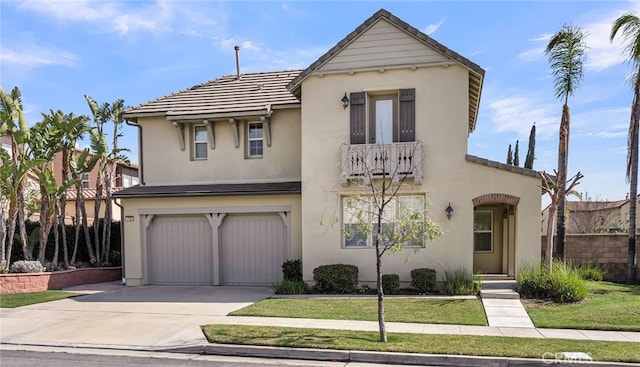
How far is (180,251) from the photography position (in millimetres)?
14477

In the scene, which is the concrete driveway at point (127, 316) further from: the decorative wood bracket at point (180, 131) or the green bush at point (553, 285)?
the green bush at point (553, 285)

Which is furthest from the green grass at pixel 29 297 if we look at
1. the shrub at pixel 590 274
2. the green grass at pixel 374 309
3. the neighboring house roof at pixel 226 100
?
the shrub at pixel 590 274

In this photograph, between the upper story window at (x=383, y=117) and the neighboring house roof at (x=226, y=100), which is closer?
the upper story window at (x=383, y=117)

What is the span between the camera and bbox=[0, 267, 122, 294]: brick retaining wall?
12.9 m

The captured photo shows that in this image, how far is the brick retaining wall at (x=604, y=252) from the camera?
50.2ft

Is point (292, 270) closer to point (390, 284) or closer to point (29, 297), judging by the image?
point (390, 284)

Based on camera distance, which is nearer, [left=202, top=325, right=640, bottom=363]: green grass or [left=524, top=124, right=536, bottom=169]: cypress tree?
[left=202, top=325, right=640, bottom=363]: green grass

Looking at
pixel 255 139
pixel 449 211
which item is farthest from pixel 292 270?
pixel 449 211

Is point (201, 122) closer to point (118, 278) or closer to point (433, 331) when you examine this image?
point (118, 278)

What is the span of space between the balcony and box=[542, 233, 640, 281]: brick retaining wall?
742 cm

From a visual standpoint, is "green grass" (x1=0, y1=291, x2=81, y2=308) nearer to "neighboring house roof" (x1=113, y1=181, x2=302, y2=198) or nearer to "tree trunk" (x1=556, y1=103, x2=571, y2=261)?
"neighboring house roof" (x1=113, y1=181, x2=302, y2=198)

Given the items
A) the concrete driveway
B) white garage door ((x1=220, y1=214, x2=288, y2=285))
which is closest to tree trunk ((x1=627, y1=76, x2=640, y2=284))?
white garage door ((x1=220, y1=214, x2=288, y2=285))

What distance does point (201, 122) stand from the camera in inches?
581

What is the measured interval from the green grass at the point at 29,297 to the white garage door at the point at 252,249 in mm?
4540
